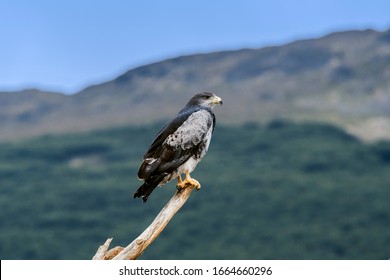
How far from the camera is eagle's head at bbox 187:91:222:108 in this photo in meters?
16.5

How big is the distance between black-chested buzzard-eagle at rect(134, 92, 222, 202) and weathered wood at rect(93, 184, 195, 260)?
22.0 inches

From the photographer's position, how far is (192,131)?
1603cm

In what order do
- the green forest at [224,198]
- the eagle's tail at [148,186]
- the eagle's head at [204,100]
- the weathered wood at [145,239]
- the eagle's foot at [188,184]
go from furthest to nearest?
the green forest at [224,198]
the eagle's head at [204,100]
the eagle's foot at [188,184]
the eagle's tail at [148,186]
the weathered wood at [145,239]

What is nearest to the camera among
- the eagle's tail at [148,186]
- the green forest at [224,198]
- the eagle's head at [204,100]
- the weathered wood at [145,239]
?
the weathered wood at [145,239]

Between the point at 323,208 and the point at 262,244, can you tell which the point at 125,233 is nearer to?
the point at 262,244

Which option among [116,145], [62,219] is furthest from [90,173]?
[62,219]

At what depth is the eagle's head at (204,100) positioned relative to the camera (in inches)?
651

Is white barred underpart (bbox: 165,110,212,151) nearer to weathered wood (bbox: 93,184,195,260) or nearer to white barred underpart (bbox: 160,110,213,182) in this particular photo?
white barred underpart (bbox: 160,110,213,182)

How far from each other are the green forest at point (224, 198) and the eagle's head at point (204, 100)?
124 metres

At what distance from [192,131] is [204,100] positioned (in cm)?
85

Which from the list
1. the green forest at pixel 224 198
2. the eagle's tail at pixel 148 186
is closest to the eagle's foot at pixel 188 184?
the eagle's tail at pixel 148 186

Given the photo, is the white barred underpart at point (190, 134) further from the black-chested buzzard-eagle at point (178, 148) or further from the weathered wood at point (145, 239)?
the weathered wood at point (145, 239)

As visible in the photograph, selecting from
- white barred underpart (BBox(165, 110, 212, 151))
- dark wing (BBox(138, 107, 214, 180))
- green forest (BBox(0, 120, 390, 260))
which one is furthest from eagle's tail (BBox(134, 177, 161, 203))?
green forest (BBox(0, 120, 390, 260))

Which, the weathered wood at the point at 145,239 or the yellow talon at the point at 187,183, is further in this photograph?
the yellow talon at the point at 187,183
